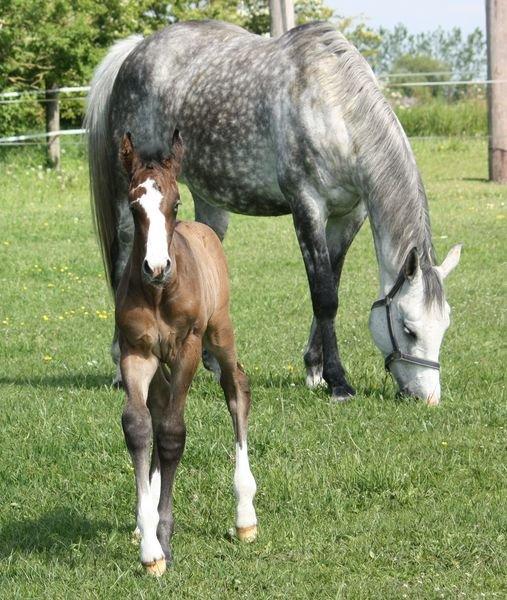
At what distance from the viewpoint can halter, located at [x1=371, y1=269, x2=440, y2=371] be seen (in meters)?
6.80

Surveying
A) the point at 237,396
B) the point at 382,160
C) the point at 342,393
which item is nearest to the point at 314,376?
the point at 342,393

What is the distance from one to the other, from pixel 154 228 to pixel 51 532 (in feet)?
4.85

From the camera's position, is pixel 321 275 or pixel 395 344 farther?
Result: pixel 321 275

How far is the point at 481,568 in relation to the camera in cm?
439

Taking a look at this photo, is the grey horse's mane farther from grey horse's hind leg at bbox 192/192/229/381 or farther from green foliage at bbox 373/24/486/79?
green foliage at bbox 373/24/486/79

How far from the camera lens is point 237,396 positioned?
504 cm

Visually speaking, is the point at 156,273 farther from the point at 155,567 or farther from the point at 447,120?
the point at 447,120

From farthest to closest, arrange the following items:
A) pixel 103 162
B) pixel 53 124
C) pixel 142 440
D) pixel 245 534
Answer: pixel 53 124 < pixel 103 162 < pixel 245 534 < pixel 142 440

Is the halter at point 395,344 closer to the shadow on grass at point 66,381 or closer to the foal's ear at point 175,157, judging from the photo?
the shadow on grass at point 66,381

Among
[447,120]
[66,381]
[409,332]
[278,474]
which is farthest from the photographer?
[447,120]

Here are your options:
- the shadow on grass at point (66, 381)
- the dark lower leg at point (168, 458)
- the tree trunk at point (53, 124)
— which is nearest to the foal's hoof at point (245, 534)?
the dark lower leg at point (168, 458)

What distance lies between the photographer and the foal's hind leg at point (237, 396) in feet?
15.9

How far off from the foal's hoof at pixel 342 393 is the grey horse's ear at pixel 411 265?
809 mm

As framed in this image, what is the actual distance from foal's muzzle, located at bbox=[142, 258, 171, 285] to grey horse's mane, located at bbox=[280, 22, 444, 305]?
9.43ft
